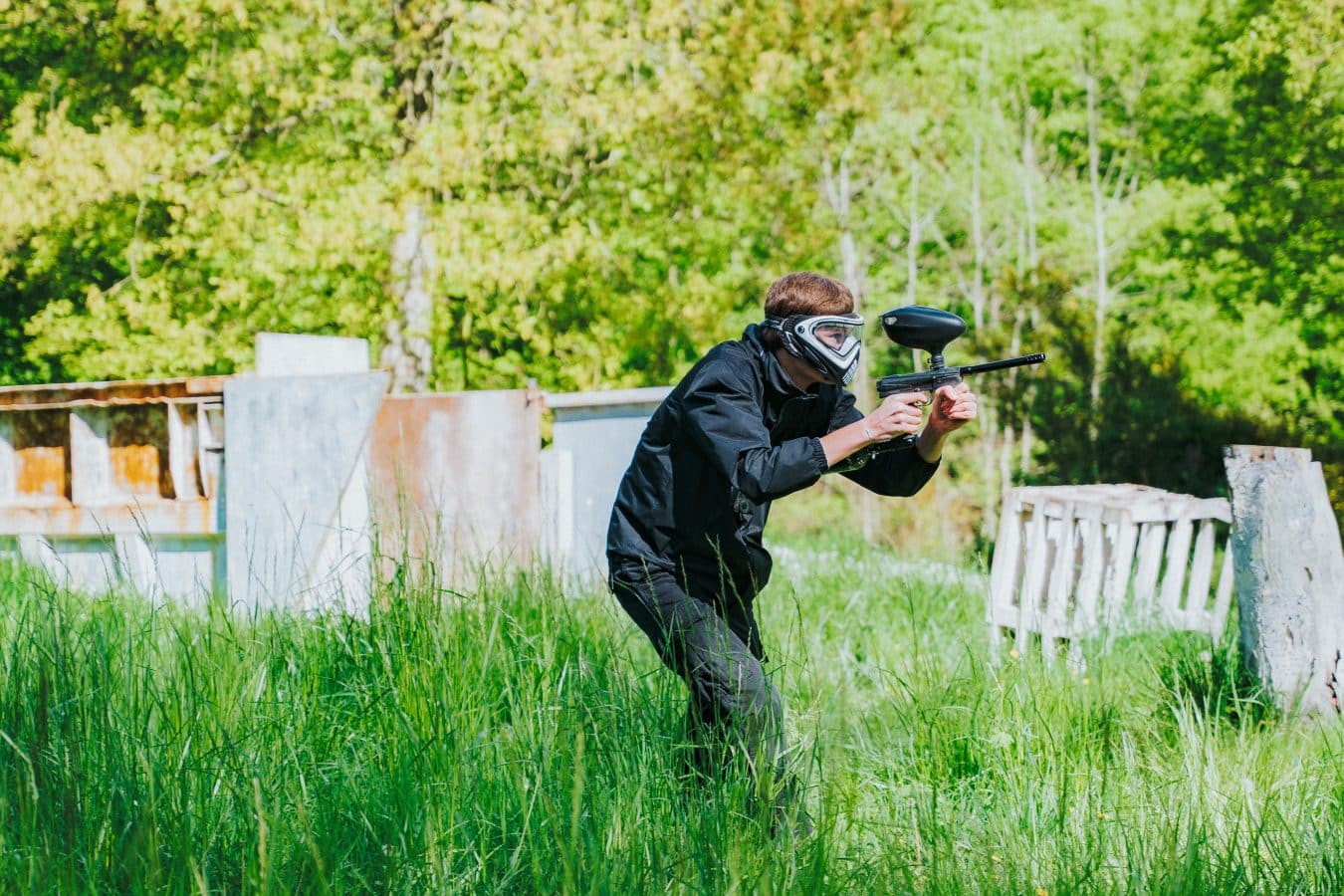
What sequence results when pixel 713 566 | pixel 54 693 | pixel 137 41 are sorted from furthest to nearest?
1. pixel 137 41
2. pixel 713 566
3. pixel 54 693

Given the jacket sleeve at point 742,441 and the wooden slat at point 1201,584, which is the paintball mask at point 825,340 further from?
the wooden slat at point 1201,584

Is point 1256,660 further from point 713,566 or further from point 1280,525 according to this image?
point 713,566

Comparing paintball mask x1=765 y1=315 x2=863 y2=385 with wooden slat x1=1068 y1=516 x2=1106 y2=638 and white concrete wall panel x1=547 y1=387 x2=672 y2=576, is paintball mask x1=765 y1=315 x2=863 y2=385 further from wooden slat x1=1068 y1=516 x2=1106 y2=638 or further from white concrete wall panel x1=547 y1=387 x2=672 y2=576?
white concrete wall panel x1=547 y1=387 x2=672 y2=576

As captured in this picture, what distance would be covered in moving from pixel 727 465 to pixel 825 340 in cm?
46

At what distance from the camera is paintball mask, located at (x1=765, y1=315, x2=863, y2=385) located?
12.0ft

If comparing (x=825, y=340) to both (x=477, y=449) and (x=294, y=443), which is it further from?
(x=477, y=449)

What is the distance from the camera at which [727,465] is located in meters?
3.54

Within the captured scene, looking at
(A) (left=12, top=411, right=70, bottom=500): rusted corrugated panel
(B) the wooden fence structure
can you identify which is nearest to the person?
(B) the wooden fence structure

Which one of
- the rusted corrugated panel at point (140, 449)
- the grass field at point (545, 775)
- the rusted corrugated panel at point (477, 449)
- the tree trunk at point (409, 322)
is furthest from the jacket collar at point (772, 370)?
the tree trunk at point (409, 322)

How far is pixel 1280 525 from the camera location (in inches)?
195

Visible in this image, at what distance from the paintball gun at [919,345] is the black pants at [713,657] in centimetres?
56

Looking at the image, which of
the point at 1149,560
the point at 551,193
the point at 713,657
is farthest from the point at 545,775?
the point at 551,193

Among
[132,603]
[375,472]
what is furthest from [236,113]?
[132,603]

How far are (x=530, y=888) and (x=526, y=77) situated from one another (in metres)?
12.4
